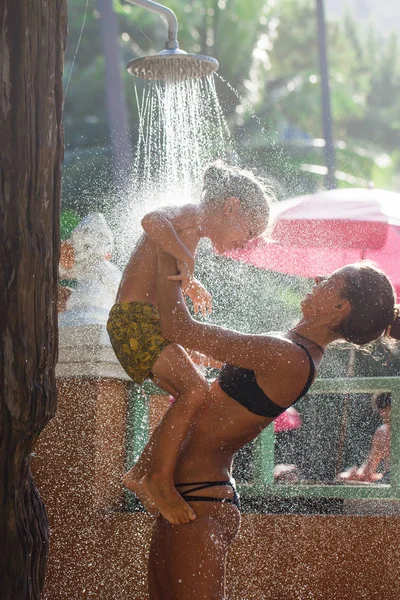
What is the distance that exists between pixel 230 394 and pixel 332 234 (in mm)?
4235

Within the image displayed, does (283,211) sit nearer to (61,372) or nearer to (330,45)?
(61,372)

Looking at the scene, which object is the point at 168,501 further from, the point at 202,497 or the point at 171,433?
the point at 171,433

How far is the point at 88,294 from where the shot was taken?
5.89 metres

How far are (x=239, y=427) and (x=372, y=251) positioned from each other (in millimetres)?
4501

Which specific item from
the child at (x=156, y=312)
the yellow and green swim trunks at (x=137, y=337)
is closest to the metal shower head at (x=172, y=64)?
the child at (x=156, y=312)

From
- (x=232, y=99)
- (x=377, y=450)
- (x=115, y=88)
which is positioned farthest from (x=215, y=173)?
(x=232, y=99)

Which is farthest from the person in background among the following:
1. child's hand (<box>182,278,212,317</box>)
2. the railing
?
child's hand (<box>182,278,212,317</box>)

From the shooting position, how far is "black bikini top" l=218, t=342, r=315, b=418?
3596mm

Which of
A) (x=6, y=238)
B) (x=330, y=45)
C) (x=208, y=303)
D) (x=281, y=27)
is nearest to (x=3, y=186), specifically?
(x=6, y=238)

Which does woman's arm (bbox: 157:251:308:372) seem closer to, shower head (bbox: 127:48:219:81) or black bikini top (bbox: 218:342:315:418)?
black bikini top (bbox: 218:342:315:418)

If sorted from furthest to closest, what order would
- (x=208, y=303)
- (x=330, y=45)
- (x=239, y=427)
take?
(x=330, y=45), (x=208, y=303), (x=239, y=427)

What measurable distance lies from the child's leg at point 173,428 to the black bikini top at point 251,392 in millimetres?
174

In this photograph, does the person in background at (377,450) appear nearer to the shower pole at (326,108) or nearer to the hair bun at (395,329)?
the hair bun at (395,329)

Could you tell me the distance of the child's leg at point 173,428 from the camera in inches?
140
